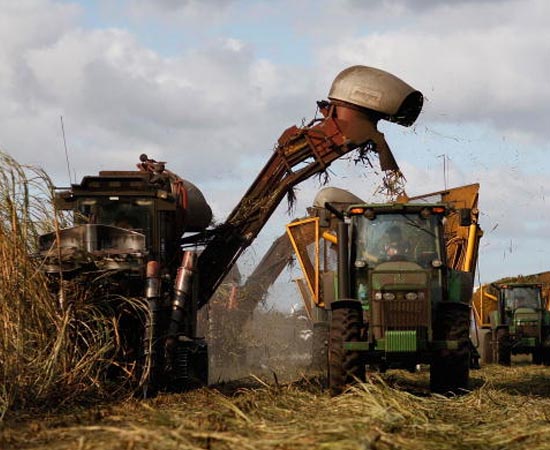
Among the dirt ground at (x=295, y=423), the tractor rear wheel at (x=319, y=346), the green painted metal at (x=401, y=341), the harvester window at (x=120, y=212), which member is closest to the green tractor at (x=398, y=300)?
the green painted metal at (x=401, y=341)

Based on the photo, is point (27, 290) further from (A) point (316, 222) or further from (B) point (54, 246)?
(A) point (316, 222)

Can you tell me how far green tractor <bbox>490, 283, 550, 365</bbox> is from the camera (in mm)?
22875

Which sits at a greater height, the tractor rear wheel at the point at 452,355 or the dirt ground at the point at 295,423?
the tractor rear wheel at the point at 452,355

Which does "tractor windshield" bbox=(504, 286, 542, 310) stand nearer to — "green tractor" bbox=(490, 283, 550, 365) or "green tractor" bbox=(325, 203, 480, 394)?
"green tractor" bbox=(490, 283, 550, 365)

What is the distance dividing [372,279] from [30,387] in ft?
13.7

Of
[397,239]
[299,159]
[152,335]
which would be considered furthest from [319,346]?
[152,335]

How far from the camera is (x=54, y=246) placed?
11.4 meters

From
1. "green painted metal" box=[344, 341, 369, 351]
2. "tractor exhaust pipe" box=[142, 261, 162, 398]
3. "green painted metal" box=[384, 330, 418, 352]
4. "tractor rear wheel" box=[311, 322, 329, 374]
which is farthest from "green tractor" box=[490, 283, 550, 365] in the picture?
"tractor exhaust pipe" box=[142, 261, 162, 398]

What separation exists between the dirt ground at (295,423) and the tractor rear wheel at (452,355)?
0.42 metres

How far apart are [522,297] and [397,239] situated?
12.6m

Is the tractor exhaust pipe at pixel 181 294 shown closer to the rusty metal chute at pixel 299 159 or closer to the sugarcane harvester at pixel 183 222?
the sugarcane harvester at pixel 183 222

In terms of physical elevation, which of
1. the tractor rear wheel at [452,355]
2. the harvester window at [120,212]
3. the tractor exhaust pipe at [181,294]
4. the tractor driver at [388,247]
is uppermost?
the harvester window at [120,212]

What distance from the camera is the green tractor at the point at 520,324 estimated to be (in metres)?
22.9

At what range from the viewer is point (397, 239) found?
1227 centimetres
